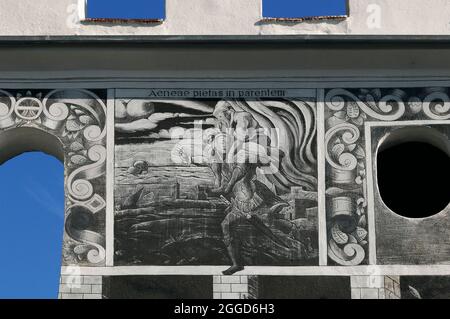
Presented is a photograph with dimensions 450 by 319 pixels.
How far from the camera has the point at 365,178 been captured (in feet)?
57.4

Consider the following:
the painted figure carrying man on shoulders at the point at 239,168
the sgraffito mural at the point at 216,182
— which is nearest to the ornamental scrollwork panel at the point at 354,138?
the sgraffito mural at the point at 216,182

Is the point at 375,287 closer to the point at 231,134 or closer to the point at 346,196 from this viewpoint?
the point at 346,196

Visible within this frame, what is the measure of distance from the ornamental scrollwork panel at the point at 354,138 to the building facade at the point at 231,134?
0.04 feet

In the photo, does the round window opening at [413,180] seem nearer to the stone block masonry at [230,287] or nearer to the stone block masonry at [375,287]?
the stone block masonry at [375,287]

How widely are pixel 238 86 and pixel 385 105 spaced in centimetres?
142

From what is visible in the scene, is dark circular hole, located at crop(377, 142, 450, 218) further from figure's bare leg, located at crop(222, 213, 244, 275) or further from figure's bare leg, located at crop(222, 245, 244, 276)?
figure's bare leg, located at crop(222, 245, 244, 276)

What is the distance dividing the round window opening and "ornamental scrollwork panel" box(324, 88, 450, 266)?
0.74 m

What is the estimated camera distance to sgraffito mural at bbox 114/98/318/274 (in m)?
17.2

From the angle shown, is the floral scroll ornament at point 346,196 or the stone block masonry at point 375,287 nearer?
the stone block masonry at point 375,287

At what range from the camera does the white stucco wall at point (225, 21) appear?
17.7 meters
